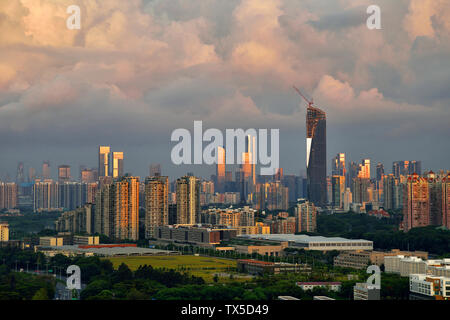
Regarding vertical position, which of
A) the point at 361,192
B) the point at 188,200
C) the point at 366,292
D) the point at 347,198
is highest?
the point at 361,192

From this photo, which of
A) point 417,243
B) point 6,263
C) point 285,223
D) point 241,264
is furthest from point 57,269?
point 285,223

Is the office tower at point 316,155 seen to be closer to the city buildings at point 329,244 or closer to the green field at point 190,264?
the city buildings at point 329,244

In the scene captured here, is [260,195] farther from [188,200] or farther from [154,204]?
[154,204]

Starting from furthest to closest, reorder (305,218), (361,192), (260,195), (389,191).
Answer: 1. (361,192)
2. (260,195)
3. (389,191)
4. (305,218)

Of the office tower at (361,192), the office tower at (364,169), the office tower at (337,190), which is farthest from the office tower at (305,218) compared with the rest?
the office tower at (364,169)

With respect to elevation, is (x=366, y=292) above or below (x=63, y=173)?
below

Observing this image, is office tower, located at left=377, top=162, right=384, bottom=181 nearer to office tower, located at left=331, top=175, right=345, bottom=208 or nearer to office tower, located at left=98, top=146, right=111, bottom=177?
office tower, located at left=331, top=175, right=345, bottom=208

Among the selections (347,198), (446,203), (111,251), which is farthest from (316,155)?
(111,251)
